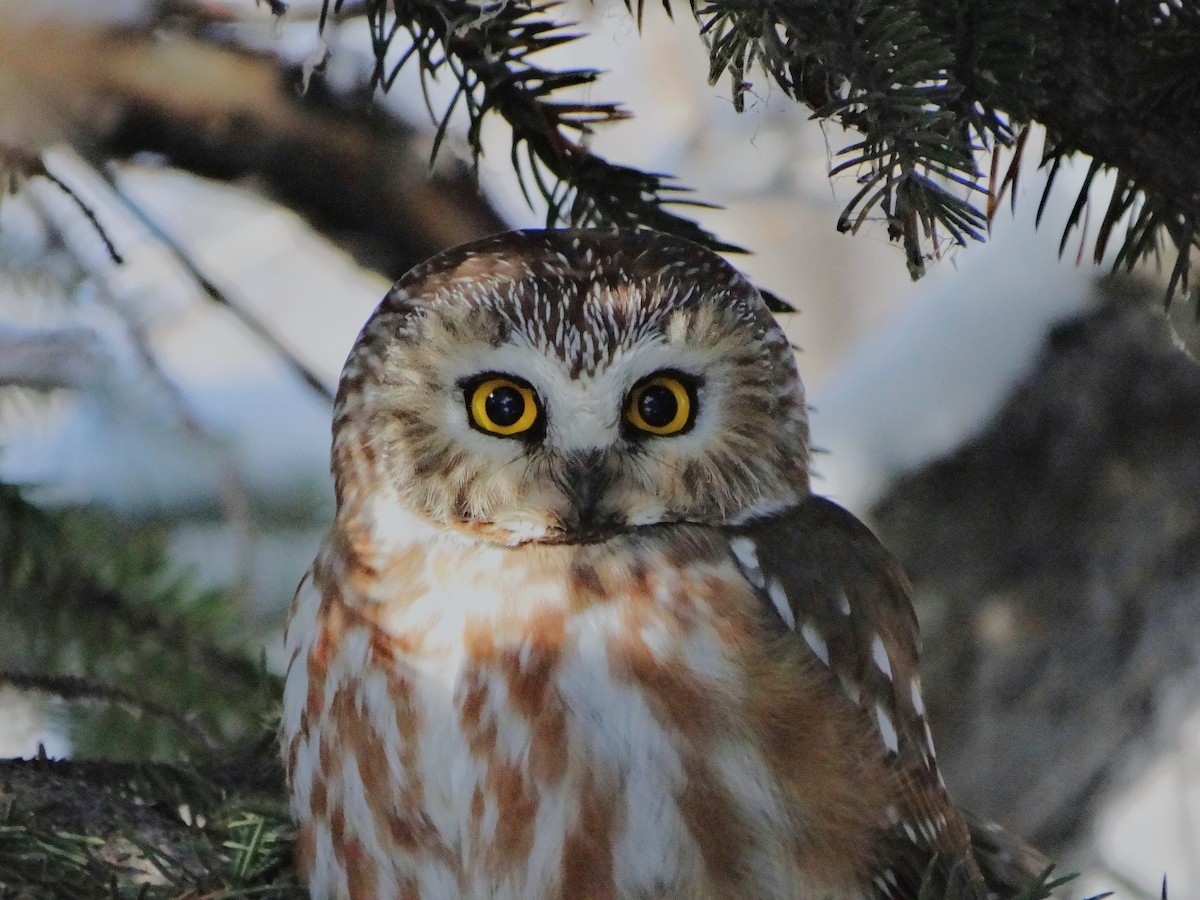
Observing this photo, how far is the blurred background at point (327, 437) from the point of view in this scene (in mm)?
2420

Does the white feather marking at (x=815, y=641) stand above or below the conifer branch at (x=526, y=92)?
below

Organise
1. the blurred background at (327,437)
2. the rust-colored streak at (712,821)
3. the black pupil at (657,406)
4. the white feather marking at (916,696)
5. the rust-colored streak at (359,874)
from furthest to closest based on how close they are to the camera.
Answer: the blurred background at (327,437)
the white feather marking at (916,696)
the black pupil at (657,406)
the rust-colored streak at (359,874)
the rust-colored streak at (712,821)

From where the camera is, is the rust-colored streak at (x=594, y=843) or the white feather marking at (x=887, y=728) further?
the white feather marking at (x=887, y=728)

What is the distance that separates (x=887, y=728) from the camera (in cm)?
199

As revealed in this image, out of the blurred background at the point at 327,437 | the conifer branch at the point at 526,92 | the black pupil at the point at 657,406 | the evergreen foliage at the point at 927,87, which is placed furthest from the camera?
the blurred background at the point at 327,437

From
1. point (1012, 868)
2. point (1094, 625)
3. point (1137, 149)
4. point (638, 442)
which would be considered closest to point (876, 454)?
point (1094, 625)

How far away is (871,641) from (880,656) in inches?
1.2

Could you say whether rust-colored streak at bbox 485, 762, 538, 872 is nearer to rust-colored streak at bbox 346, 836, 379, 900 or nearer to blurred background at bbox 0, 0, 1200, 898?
rust-colored streak at bbox 346, 836, 379, 900

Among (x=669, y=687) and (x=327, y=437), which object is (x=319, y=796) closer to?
(x=669, y=687)

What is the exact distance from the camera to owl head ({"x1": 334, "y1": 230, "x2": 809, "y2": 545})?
1893 mm

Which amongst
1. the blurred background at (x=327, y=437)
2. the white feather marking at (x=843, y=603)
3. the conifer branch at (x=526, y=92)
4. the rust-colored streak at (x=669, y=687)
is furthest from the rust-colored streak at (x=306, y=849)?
the conifer branch at (x=526, y=92)

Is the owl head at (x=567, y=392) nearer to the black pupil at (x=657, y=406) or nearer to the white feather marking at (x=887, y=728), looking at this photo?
the black pupil at (x=657, y=406)

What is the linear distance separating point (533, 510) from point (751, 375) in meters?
0.39

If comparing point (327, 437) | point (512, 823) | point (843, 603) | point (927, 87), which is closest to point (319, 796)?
point (512, 823)
